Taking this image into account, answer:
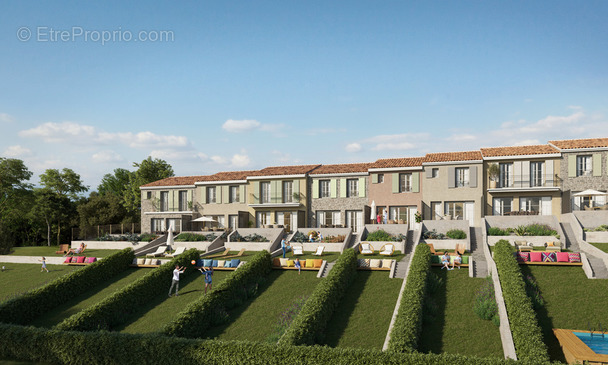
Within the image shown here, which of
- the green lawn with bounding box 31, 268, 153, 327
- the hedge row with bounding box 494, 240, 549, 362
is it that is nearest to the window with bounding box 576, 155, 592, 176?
the hedge row with bounding box 494, 240, 549, 362

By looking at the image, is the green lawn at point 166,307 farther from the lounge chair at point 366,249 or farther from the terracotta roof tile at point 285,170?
the terracotta roof tile at point 285,170

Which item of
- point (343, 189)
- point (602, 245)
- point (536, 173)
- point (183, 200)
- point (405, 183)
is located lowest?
point (602, 245)

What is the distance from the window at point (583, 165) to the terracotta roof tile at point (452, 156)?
689 centimetres

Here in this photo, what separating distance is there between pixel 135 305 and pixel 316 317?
950cm

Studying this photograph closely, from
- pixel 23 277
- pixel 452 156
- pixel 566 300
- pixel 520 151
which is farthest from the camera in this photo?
pixel 452 156

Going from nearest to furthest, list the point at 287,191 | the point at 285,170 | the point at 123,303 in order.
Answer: the point at 123,303 < the point at 287,191 < the point at 285,170

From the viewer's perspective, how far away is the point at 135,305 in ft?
72.1

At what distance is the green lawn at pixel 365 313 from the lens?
17.0 meters

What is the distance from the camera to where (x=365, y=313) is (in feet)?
63.1

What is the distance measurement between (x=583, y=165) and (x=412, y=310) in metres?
24.7

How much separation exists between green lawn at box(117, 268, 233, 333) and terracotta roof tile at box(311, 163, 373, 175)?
1696 cm

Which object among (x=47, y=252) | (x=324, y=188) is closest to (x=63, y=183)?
(x=47, y=252)

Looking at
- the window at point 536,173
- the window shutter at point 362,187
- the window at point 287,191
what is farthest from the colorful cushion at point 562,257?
the window at point 287,191

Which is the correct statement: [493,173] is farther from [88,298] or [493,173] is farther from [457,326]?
[88,298]
